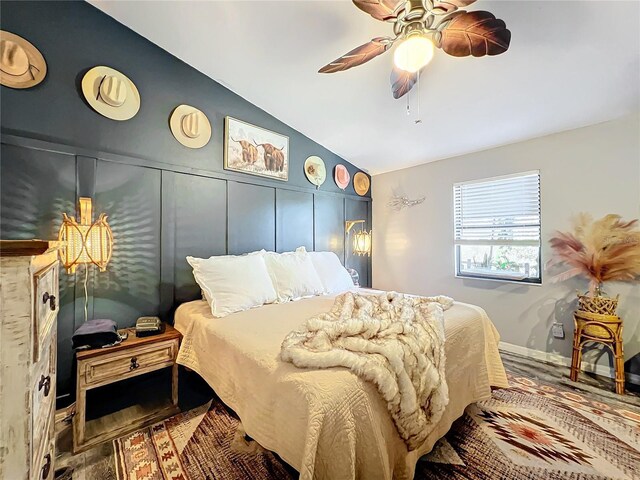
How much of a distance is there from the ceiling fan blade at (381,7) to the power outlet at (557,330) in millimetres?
3139

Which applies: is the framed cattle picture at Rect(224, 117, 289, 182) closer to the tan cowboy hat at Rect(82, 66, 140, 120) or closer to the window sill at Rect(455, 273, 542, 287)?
the tan cowboy hat at Rect(82, 66, 140, 120)

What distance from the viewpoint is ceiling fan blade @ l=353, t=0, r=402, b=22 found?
1.32 metres

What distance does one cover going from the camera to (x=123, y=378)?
1740 mm

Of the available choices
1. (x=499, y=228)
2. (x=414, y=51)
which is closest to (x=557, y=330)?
(x=499, y=228)

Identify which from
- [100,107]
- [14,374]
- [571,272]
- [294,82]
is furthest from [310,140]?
[14,374]

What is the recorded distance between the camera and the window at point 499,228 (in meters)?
2.92

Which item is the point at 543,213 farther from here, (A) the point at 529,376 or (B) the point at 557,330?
(A) the point at 529,376

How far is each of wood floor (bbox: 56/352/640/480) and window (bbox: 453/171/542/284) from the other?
0.86 m

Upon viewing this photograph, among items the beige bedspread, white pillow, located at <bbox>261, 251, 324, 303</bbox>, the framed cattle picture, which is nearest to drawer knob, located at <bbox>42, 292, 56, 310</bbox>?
the beige bedspread

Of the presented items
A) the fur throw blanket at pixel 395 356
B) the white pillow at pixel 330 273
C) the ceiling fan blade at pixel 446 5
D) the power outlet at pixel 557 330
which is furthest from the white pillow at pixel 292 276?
the power outlet at pixel 557 330

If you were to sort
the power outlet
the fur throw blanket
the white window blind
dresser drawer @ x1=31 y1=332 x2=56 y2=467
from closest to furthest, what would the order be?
1. dresser drawer @ x1=31 y1=332 x2=56 y2=467
2. the fur throw blanket
3. the power outlet
4. the white window blind

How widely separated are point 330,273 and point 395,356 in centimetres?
177

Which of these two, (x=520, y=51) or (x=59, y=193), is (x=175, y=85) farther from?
(x=520, y=51)

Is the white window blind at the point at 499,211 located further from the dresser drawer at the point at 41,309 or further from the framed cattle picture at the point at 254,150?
the dresser drawer at the point at 41,309
